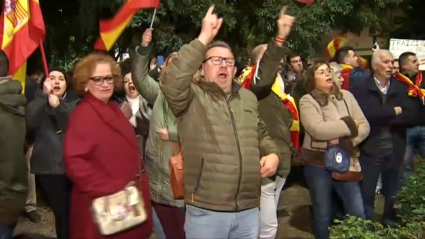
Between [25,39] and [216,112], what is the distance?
9.81 feet

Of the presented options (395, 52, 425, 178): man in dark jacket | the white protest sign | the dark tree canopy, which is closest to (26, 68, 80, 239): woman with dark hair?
the dark tree canopy

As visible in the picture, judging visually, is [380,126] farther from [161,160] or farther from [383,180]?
[161,160]

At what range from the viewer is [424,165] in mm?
5211

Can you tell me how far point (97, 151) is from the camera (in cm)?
372

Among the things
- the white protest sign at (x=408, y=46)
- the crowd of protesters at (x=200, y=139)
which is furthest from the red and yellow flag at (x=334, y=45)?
the crowd of protesters at (x=200, y=139)

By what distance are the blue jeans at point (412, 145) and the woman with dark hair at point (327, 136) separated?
78.5 inches

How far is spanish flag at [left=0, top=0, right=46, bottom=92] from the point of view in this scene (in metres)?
5.77

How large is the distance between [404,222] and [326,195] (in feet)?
3.41

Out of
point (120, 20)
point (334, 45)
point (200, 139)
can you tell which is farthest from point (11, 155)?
point (334, 45)

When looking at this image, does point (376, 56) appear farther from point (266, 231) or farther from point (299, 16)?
point (299, 16)

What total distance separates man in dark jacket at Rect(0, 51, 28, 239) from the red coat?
0.72m

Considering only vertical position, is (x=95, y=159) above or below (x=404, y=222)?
above

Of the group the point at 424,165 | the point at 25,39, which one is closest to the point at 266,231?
the point at 424,165

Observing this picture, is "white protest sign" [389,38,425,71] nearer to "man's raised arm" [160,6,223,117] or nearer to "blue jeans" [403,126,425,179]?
"blue jeans" [403,126,425,179]
